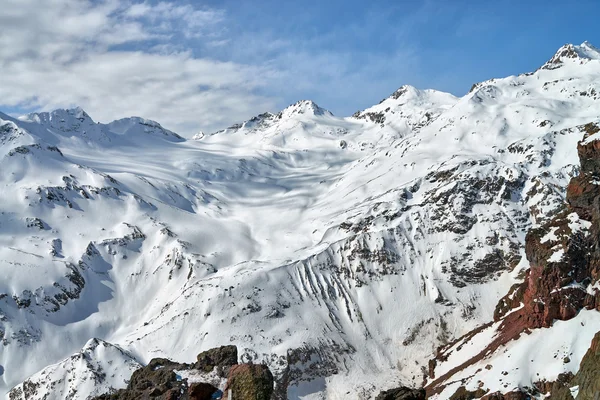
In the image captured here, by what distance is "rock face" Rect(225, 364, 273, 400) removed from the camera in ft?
109

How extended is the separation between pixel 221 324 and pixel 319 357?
111ft

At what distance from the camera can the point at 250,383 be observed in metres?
33.5

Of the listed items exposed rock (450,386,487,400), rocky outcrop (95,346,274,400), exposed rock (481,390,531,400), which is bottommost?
exposed rock (481,390,531,400)

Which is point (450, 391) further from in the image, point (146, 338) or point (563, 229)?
point (146, 338)

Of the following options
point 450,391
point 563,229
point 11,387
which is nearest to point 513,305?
point 563,229

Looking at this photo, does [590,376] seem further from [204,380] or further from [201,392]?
[204,380]

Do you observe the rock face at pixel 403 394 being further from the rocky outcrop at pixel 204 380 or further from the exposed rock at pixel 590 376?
the exposed rock at pixel 590 376

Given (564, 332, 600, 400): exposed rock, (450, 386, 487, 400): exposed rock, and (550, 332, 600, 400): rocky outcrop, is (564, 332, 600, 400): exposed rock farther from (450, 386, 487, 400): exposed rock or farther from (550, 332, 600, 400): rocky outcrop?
(450, 386, 487, 400): exposed rock

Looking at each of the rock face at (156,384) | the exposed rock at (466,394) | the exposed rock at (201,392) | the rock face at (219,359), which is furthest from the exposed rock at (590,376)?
the exposed rock at (466,394)

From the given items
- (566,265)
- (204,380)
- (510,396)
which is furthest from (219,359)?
(566,265)

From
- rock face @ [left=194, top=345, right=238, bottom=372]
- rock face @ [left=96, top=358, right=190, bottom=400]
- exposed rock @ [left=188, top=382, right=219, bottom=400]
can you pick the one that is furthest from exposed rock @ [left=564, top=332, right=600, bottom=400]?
rock face @ [left=194, top=345, right=238, bottom=372]

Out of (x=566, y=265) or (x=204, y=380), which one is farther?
(x=566, y=265)

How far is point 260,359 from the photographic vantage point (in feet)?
593

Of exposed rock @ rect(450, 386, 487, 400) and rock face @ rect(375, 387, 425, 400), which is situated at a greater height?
rock face @ rect(375, 387, 425, 400)
